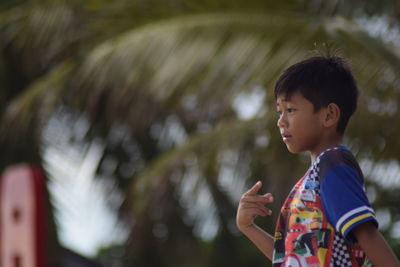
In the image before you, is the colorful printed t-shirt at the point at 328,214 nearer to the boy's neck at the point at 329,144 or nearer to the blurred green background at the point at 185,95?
the boy's neck at the point at 329,144

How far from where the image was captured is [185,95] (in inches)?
349

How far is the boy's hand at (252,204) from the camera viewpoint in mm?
2938

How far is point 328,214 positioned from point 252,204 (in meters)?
0.26

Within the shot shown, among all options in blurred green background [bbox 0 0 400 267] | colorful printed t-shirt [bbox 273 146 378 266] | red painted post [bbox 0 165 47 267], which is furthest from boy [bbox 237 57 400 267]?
red painted post [bbox 0 165 47 267]

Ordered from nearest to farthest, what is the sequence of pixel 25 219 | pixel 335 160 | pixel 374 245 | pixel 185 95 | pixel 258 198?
pixel 374 245 → pixel 335 160 → pixel 258 198 → pixel 185 95 → pixel 25 219

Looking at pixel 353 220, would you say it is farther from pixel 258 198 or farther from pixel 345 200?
pixel 258 198

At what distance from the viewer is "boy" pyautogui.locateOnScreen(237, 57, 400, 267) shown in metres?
2.72

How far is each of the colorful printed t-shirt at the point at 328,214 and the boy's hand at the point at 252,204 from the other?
0.30ft

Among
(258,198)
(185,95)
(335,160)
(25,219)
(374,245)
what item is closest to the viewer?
(374,245)

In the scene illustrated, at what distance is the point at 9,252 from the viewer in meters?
10.9

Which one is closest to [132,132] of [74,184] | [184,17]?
[74,184]

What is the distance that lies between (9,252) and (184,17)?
3166 millimetres

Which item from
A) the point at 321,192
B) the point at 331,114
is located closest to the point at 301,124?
the point at 331,114

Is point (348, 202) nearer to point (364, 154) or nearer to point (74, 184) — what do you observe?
point (364, 154)
